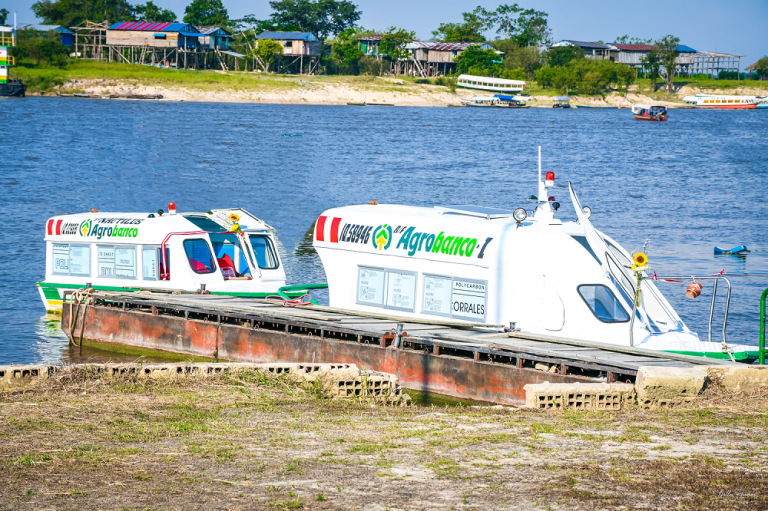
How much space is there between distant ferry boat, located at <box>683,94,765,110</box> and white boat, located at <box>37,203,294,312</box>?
166 metres

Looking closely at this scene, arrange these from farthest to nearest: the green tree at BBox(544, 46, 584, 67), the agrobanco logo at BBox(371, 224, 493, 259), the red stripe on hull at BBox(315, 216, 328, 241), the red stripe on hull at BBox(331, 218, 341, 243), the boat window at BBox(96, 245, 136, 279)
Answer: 1. the green tree at BBox(544, 46, 584, 67)
2. the boat window at BBox(96, 245, 136, 279)
3. the red stripe on hull at BBox(315, 216, 328, 241)
4. the red stripe on hull at BBox(331, 218, 341, 243)
5. the agrobanco logo at BBox(371, 224, 493, 259)

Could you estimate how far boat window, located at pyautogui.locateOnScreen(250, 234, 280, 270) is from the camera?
2181cm

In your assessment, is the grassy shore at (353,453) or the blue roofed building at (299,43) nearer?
the grassy shore at (353,453)

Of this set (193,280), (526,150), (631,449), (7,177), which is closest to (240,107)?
(526,150)

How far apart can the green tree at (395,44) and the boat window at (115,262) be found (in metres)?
162

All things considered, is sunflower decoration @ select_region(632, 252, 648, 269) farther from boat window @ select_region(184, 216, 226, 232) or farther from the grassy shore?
boat window @ select_region(184, 216, 226, 232)

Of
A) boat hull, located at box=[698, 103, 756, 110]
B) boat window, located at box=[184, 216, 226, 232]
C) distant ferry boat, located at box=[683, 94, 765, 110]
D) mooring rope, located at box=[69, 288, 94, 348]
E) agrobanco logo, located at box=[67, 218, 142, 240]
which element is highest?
distant ferry boat, located at box=[683, 94, 765, 110]

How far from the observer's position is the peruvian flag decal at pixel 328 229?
18281mm

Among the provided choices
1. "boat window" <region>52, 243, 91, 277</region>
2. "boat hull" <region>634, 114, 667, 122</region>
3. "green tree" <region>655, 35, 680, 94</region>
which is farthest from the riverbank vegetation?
"boat window" <region>52, 243, 91, 277</region>

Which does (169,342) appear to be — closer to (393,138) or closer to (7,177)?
(7,177)

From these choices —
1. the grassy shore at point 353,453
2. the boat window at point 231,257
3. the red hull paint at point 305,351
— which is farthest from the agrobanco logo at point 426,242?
the boat window at point 231,257

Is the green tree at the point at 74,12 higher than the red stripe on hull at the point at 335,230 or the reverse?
higher

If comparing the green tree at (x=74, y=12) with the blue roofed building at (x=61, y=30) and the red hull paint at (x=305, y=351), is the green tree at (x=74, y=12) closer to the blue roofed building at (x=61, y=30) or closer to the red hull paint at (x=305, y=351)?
the blue roofed building at (x=61, y=30)

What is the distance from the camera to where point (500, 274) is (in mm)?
15969
